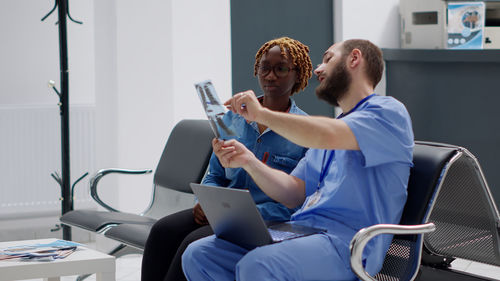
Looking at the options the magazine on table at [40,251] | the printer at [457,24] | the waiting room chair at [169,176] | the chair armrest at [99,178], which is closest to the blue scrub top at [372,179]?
the magazine on table at [40,251]

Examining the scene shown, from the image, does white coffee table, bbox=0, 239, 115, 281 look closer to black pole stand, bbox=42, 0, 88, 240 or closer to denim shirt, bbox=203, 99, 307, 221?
denim shirt, bbox=203, 99, 307, 221

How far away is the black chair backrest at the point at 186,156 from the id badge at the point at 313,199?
121cm

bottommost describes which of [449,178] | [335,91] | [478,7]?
[449,178]

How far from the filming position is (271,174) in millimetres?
2281

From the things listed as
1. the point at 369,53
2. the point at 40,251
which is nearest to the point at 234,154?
the point at 369,53

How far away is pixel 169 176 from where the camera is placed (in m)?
3.54

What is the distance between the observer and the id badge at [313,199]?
2.15 meters

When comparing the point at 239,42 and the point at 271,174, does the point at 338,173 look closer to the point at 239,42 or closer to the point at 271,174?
the point at 271,174

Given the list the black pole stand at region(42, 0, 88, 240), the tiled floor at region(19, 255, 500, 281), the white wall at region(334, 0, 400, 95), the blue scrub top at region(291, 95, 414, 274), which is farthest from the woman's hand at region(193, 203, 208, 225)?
the white wall at region(334, 0, 400, 95)

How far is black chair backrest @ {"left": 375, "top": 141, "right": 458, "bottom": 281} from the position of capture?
2.06 meters

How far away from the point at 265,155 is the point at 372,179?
61 cm

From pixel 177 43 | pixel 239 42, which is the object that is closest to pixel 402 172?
pixel 177 43

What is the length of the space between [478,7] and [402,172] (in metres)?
3.03

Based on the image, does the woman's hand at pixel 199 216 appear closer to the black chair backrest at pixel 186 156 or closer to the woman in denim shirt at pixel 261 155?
the woman in denim shirt at pixel 261 155
